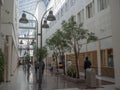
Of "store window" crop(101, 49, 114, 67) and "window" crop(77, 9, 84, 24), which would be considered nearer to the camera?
"store window" crop(101, 49, 114, 67)

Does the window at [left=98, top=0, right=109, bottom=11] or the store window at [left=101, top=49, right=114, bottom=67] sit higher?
the window at [left=98, top=0, right=109, bottom=11]

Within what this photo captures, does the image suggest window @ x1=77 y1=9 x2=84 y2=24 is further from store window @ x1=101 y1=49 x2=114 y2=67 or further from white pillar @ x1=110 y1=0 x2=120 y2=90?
white pillar @ x1=110 y1=0 x2=120 y2=90

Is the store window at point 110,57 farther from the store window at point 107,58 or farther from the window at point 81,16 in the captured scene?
the window at point 81,16

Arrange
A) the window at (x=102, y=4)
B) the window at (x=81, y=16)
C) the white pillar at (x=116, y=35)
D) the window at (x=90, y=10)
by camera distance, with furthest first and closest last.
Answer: the window at (x=81, y=16) → the window at (x=90, y=10) → the window at (x=102, y=4) → the white pillar at (x=116, y=35)

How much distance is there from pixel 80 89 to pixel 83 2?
1690 cm

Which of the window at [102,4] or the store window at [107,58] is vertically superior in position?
the window at [102,4]

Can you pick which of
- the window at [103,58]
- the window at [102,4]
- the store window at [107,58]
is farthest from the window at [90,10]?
the store window at [107,58]

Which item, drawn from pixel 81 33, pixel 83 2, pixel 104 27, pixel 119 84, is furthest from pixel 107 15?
pixel 119 84

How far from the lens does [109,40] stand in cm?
2108

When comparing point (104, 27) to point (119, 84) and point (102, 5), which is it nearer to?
point (102, 5)

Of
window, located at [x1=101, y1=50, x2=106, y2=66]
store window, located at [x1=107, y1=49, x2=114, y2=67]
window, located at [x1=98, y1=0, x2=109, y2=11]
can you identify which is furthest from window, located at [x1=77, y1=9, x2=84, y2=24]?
store window, located at [x1=107, y1=49, x2=114, y2=67]

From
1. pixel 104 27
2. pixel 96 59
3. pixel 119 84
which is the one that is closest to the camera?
pixel 119 84

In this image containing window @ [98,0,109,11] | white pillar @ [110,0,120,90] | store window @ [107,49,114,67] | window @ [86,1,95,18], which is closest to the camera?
white pillar @ [110,0,120,90]

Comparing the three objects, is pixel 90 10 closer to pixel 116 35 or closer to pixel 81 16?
pixel 81 16
